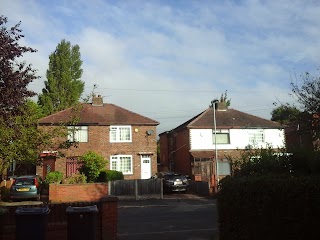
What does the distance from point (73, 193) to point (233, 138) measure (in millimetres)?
20177

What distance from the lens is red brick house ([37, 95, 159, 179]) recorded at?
111 feet

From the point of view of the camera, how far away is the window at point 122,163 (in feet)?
113

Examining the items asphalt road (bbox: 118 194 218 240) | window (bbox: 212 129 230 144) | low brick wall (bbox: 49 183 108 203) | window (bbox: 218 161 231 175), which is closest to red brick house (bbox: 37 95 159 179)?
window (bbox: 218 161 231 175)

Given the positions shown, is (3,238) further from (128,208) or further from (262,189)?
(128,208)

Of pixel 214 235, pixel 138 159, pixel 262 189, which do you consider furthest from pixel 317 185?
pixel 138 159

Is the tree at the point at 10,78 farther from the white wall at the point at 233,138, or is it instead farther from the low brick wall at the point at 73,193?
the white wall at the point at 233,138

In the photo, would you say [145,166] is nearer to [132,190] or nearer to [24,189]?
[132,190]

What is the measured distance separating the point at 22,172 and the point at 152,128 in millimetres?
12788

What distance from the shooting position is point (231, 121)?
1522 inches

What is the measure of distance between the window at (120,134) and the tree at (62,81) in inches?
699

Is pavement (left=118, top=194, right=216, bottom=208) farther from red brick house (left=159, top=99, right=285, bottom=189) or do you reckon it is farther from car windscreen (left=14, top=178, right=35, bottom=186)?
red brick house (left=159, top=99, right=285, bottom=189)

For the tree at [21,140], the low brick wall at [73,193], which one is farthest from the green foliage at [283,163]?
the low brick wall at [73,193]

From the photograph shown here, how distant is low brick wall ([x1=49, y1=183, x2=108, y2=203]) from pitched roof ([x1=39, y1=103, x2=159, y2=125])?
12267 millimetres

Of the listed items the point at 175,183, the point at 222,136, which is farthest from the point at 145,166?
→ the point at 222,136
